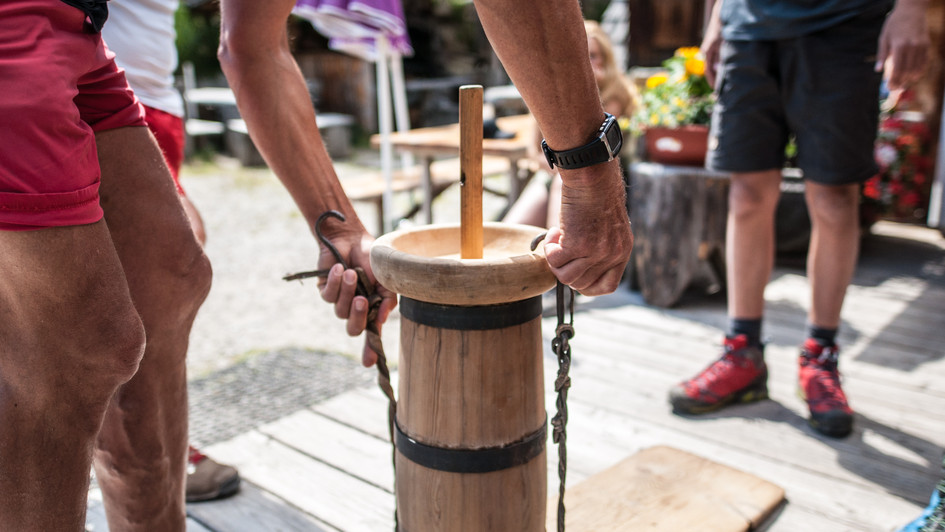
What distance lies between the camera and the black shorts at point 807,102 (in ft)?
7.62

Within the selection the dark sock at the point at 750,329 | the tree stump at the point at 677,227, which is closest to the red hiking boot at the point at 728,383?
the dark sock at the point at 750,329

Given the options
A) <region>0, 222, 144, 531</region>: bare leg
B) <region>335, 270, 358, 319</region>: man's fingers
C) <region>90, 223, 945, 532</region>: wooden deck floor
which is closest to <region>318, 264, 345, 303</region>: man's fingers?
<region>335, 270, 358, 319</region>: man's fingers

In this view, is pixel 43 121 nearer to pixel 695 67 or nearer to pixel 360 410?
pixel 360 410

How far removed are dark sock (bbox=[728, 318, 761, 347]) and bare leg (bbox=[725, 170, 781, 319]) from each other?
17 millimetres

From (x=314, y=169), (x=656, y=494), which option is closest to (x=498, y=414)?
(x=314, y=169)

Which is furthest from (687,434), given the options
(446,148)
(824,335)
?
(446,148)

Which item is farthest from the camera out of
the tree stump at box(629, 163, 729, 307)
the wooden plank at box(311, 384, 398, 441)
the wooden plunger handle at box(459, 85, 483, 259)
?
the tree stump at box(629, 163, 729, 307)

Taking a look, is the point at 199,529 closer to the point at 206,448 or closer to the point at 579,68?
the point at 206,448

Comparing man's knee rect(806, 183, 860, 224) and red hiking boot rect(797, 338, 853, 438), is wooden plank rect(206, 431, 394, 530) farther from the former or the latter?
man's knee rect(806, 183, 860, 224)

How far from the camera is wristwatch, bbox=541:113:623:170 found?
44.7 inches

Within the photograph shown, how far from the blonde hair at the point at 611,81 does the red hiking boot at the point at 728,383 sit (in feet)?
6.54

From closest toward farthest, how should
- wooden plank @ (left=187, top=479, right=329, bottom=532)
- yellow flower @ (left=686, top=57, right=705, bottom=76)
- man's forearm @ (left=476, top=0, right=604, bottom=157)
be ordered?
man's forearm @ (left=476, top=0, right=604, bottom=157)
wooden plank @ (left=187, top=479, right=329, bottom=532)
yellow flower @ (left=686, top=57, right=705, bottom=76)

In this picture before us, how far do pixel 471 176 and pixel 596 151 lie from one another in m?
0.25

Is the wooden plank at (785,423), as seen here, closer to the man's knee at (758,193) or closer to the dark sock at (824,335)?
the dark sock at (824,335)
